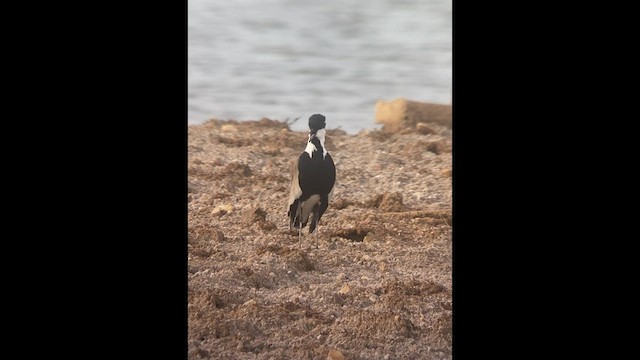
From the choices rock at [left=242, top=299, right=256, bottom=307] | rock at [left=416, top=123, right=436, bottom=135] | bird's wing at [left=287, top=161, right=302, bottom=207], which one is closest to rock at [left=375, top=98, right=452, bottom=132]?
rock at [left=416, top=123, right=436, bottom=135]

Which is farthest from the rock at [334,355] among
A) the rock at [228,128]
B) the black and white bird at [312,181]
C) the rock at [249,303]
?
the rock at [228,128]

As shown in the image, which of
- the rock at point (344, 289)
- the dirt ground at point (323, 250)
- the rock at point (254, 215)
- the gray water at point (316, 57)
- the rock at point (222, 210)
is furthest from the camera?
the rock at point (222, 210)

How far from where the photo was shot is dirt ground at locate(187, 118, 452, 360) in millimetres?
5672

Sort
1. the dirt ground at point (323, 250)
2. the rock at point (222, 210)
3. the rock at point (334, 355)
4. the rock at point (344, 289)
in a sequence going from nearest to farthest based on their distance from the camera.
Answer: the rock at point (334, 355) < the dirt ground at point (323, 250) < the rock at point (344, 289) < the rock at point (222, 210)

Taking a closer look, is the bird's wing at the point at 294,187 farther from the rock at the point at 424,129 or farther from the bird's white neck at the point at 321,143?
the rock at the point at 424,129

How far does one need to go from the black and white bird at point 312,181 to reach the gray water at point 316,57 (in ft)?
0.29

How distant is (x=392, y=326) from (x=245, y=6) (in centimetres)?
178

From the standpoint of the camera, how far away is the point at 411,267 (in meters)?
5.92

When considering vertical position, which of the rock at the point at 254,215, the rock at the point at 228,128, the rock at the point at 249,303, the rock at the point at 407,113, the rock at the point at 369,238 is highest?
the rock at the point at 407,113

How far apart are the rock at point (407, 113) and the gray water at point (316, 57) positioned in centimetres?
4

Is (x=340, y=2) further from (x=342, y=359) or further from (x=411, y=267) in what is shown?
(x=342, y=359)

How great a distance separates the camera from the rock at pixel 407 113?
5967mm

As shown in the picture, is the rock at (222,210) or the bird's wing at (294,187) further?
the rock at (222,210)

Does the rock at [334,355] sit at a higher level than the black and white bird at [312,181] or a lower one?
lower
